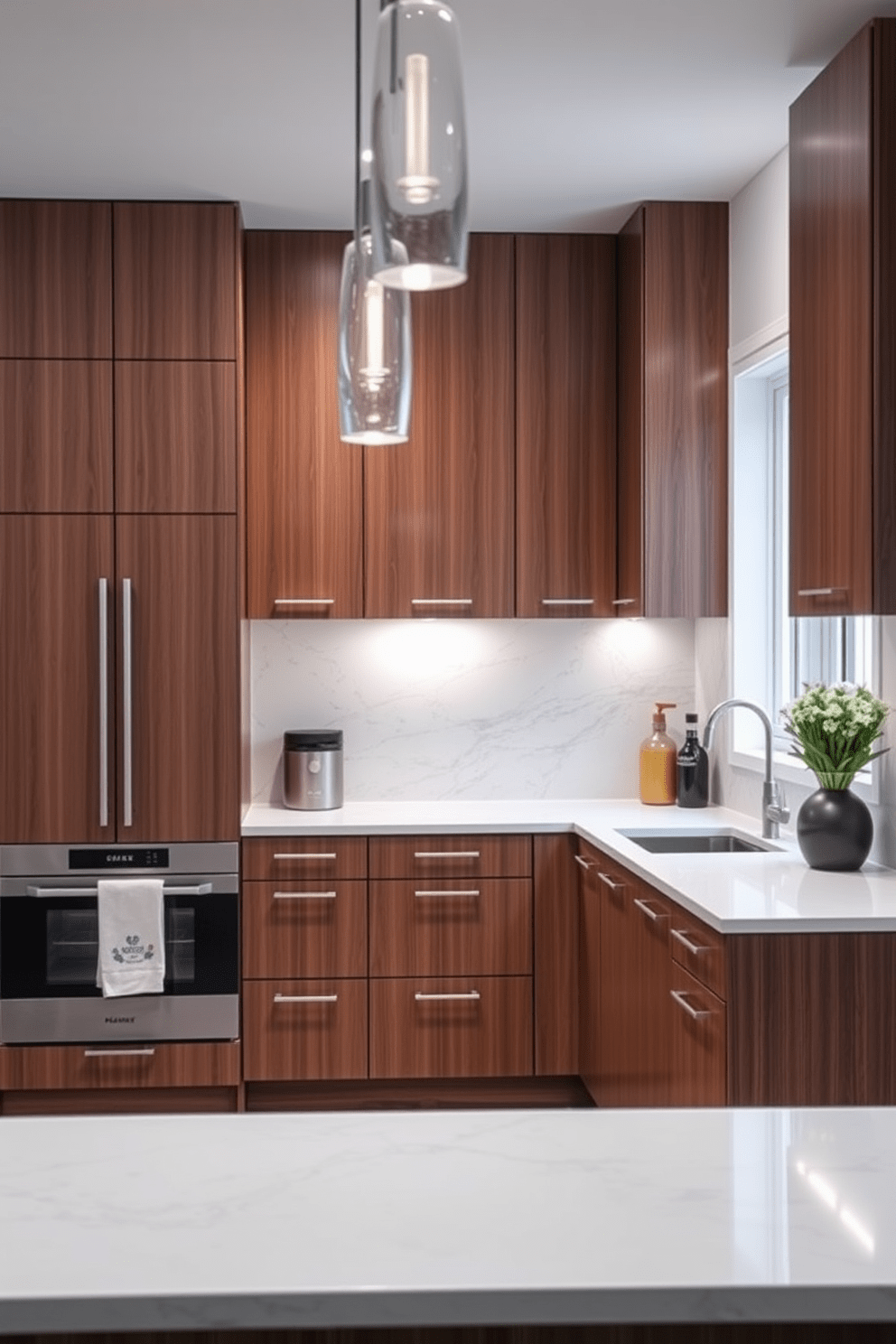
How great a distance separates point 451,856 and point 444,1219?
9.42ft

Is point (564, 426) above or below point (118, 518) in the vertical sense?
above

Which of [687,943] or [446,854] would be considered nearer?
[687,943]

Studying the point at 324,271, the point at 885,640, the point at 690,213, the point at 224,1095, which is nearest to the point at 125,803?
the point at 224,1095

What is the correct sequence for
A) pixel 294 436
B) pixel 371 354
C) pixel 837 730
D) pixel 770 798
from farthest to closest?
pixel 294 436, pixel 770 798, pixel 837 730, pixel 371 354

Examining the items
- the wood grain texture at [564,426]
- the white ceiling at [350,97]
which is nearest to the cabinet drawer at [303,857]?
the wood grain texture at [564,426]

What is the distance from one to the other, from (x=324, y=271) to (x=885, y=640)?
84.4 inches

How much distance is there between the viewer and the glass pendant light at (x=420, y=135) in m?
0.95

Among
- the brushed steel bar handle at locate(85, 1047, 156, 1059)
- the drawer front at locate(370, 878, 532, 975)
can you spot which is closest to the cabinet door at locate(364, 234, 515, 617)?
the drawer front at locate(370, 878, 532, 975)

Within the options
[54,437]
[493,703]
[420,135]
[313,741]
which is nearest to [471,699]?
[493,703]

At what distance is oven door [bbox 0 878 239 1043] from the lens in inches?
151

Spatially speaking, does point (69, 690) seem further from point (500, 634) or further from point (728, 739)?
point (728, 739)

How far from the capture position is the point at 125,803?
382cm

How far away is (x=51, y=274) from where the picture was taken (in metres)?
3.84

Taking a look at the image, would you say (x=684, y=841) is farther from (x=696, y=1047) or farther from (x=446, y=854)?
(x=696, y=1047)
